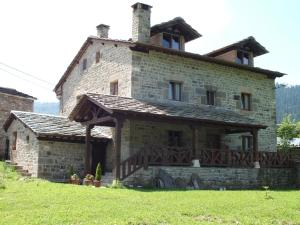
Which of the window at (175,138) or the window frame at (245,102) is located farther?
the window frame at (245,102)

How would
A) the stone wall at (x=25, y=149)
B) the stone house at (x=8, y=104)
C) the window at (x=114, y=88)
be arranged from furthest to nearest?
the stone house at (x=8, y=104), the window at (x=114, y=88), the stone wall at (x=25, y=149)

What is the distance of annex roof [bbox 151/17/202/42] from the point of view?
2219 cm

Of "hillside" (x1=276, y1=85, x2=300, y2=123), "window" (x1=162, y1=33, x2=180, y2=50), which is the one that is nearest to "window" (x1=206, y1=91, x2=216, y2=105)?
"window" (x1=162, y1=33, x2=180, y2=50)

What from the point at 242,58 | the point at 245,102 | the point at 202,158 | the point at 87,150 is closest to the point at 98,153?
the point at 87,150

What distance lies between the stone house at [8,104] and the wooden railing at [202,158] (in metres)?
11.3

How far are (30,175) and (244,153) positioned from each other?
34.7ft

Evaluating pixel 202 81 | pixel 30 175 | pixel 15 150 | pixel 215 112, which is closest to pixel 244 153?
pixel 215 112

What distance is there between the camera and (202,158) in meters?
20.0

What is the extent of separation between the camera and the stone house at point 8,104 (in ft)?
89.7

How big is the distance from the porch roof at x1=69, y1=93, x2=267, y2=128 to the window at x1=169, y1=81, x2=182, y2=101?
0.43 m

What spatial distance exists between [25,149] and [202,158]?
351 inches

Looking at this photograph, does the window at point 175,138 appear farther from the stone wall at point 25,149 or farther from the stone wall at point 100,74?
the stone wall at point 25,149

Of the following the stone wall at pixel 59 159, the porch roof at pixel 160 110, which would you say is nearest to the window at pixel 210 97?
the porch roof at pixel 160 110

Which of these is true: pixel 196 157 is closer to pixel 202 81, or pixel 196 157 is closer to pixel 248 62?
pixel 202 81
